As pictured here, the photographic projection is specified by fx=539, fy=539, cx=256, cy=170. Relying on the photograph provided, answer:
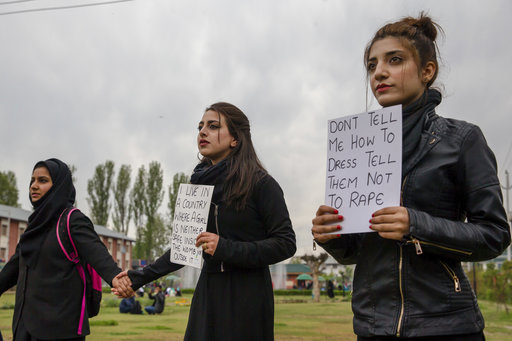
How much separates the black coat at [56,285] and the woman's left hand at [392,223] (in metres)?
2.57

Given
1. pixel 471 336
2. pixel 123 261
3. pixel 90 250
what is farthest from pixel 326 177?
pixel 123 261

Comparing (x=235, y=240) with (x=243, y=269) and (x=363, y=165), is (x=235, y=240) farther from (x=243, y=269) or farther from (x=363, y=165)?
(x=363, y=165)

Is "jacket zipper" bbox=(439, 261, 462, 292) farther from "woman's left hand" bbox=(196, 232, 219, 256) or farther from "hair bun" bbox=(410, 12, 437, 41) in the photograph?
"woman's left hand" bbox=(196, 232, 219, 256)

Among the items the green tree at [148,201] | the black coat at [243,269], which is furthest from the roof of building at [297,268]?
the black coat at [243,269]

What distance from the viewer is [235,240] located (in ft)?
10.8

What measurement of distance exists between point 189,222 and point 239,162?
19.8 inches

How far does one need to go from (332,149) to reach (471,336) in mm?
869

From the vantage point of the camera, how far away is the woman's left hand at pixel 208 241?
3.07 metres

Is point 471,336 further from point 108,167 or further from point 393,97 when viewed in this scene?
point 108,167

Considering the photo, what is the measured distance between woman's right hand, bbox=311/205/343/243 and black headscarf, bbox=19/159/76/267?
8.93 ft

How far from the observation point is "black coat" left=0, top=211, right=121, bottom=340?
12.7 feet

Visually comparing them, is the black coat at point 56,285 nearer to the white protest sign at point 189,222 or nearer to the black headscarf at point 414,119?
the white protest sign at point 189,222

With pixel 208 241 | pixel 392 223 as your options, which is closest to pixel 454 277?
pixel 392 223

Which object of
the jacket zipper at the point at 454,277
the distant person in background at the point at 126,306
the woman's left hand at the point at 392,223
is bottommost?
Result: the distant person in background at the point at 126,306
